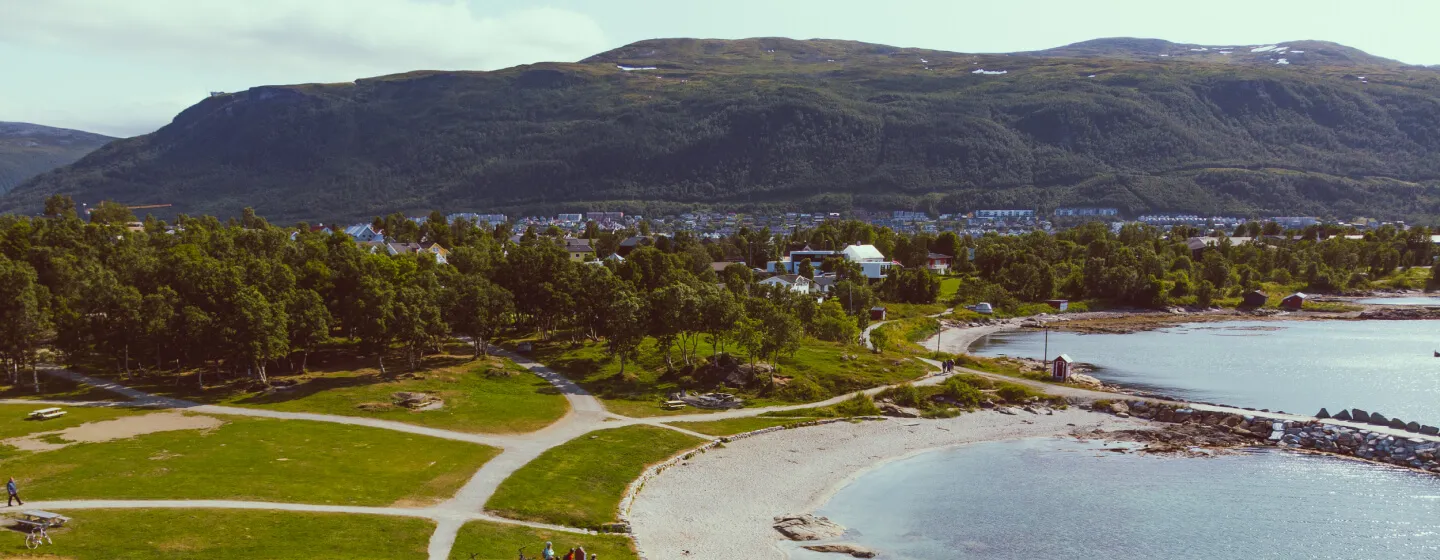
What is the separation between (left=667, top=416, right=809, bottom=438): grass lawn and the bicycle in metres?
36.7

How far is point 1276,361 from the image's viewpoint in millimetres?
98000

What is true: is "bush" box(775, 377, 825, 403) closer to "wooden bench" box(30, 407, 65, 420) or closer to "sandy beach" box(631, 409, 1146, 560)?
"sandy beach" box(631, 409, 1146, 560)

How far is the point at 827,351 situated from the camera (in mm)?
87250

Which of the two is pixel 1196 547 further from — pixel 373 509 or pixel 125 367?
pixel 125 367

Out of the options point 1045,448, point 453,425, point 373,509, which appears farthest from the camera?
point 1045,448

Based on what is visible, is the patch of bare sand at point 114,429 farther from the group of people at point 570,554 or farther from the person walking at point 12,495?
the group of people at point 570,554

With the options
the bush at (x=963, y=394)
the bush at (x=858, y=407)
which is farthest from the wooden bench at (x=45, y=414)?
the bush at (x=963, y=394)

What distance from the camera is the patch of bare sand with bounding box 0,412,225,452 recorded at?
4867 cm

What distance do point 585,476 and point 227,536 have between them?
732 inches

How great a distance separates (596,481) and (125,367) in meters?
47.8

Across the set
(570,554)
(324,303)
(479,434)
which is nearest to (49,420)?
(479,434)

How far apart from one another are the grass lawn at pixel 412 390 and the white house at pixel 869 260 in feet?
304

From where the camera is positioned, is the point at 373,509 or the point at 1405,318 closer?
the point at 373,509

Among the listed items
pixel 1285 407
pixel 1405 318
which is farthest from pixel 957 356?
pixel 1405 318
